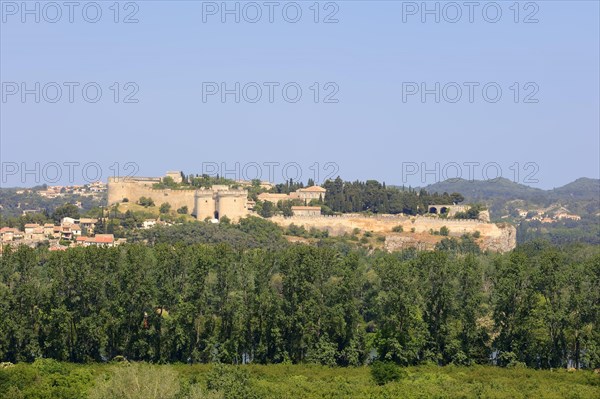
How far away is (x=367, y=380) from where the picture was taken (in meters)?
38.5

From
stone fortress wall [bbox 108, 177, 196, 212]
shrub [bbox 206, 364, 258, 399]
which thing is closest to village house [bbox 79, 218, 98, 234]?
stone fortress wall [bbox 108, 177, 196, 212]

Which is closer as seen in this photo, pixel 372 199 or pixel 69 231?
pixel 69 231

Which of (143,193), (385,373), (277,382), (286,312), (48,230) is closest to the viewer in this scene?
(277,382)

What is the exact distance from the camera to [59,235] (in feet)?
279

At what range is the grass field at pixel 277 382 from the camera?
3161 centimetres

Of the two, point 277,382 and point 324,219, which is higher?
point 324,219

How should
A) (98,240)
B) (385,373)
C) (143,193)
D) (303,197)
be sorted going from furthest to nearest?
Result: (303,197), (143,193), (98,240), (385,373)

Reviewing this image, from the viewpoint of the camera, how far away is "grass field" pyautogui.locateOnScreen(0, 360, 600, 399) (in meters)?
31.6

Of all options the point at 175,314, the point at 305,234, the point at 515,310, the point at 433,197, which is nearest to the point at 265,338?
the point at 175,314

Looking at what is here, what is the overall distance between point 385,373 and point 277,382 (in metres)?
3.72

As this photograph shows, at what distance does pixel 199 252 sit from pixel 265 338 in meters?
4.92

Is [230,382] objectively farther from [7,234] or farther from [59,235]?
[59,235]

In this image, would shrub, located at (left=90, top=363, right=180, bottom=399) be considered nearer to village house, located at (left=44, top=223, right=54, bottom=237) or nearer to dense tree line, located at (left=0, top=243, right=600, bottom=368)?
dense tree line, located at (left=0, top=243, right=600, bottom=368)

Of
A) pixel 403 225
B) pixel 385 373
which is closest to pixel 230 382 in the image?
pixel 385 373
